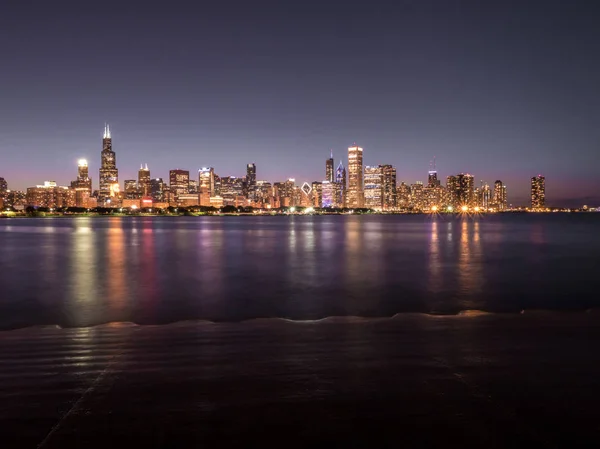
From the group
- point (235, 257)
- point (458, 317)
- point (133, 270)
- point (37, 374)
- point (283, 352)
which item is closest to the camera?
point (37, 374)

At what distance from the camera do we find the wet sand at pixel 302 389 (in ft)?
19.5

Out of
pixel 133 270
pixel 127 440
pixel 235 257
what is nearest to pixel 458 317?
pixel 127 440

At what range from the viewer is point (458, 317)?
1402 centimetres

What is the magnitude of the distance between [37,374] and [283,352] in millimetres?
4425

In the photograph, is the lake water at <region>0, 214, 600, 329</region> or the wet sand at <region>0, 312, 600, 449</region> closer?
the wet sand at <region>0, 312, 600, 449</region>

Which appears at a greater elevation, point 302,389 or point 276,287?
point 302,389

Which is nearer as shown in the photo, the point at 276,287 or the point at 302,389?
the point at 302,389

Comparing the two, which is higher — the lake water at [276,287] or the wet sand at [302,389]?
the wet sand at [302,389]

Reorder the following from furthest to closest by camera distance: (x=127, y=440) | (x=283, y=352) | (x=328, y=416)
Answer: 1. (x=283, y=352)
2. (x=328, y=416)
3. (x=127, y=440)

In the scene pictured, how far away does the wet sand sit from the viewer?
5953 millimetres

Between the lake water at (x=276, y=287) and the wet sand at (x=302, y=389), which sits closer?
the wet sand at (x=302, y=389)

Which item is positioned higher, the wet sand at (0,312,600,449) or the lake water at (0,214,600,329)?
the wet sand at (0,312,600,449)

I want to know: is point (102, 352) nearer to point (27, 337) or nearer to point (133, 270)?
point (27, 337)

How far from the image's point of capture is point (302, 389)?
7.38 m
